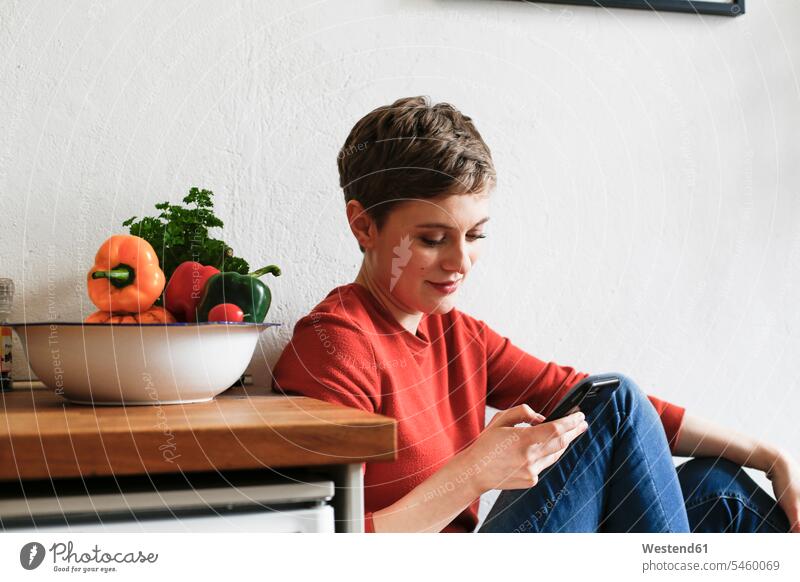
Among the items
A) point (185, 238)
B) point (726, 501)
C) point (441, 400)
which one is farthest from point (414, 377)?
point (726, 501)

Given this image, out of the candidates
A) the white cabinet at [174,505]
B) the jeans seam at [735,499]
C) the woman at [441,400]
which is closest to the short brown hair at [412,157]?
the woman at [441,400]

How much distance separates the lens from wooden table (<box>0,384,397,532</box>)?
53 centimetres

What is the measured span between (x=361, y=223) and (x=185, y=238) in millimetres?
191

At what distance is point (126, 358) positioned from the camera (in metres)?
0.66

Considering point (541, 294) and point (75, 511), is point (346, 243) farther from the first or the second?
point (75, 511)

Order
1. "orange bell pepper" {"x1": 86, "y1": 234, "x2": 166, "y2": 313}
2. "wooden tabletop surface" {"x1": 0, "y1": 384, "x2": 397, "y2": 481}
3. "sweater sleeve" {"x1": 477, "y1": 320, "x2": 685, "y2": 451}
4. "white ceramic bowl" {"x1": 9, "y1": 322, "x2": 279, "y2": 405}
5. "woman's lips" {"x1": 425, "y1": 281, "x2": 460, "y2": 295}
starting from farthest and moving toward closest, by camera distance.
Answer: "sweater sleeve" {"x1": 477, "y1": 320, "x2": 685, "y2": 451} < "woman's lips" {"x1": 425, "y1": 281, "x2": 460, "y2": 295} < "orange bell pepper" {"x1": 86, "y1": 234, "x2": 166, "y2": 313} < "white ceramic bowl" {"x1": 9, "y1": 322, "x2": 279, "y2": 405} < "wooden tabletop surface" {"x1": 0, "y1": 384, "x2": 397, "y2": 481}

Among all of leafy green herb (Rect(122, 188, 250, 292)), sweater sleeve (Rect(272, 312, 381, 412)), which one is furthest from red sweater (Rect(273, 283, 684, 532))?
leafy green herb (Rect(122, 188, 250, 292))

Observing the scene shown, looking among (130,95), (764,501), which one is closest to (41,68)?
(130,95)

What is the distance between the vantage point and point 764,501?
0.94 meters
